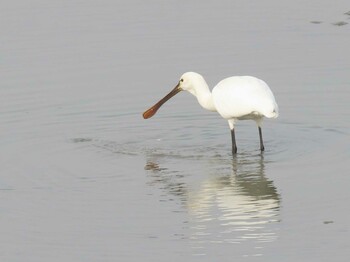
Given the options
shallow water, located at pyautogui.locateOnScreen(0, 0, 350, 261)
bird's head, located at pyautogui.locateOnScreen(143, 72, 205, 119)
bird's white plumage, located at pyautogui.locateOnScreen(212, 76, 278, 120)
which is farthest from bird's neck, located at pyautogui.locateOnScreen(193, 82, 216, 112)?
shallow water, located at pyautogui.locateOnScreen(0, 0, 350, 261)

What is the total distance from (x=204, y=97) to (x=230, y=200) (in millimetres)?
3431

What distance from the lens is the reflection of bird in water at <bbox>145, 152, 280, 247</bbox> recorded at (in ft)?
41.7

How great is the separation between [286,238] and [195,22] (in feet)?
34.8

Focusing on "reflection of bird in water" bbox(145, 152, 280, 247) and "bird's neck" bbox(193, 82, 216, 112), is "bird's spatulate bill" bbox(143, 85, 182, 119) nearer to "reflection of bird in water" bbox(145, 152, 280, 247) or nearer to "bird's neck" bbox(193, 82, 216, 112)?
"bird's neck" bbox(193, 82, 216, 112)

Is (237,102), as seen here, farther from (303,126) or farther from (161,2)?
(161,2)

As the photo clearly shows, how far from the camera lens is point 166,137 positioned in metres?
17.3

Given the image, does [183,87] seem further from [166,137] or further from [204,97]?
[166,137]

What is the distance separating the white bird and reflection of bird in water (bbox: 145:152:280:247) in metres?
0.55

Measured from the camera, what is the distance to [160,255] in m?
12.1

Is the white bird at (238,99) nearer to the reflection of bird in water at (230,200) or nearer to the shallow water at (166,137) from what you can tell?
the shallow water at (166,137)

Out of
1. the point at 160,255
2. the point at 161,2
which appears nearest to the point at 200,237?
the point at 160,255

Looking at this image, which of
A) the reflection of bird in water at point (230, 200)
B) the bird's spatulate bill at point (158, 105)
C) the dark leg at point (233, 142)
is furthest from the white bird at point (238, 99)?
the reflection of bird in water at point (230, 200)

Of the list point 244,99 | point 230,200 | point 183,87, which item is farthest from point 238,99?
point 230,200

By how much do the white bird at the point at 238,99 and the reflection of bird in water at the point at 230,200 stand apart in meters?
0.55
